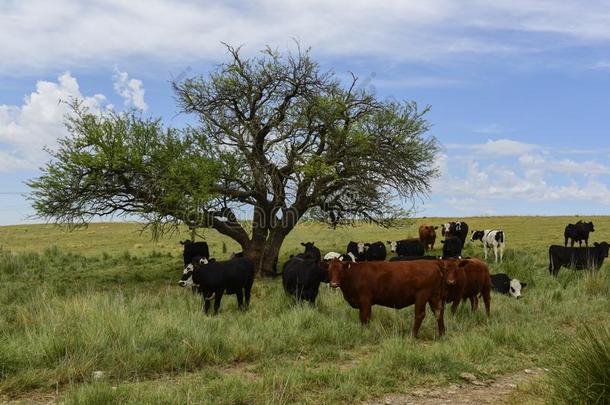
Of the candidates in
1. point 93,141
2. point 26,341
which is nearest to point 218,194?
point 93,141

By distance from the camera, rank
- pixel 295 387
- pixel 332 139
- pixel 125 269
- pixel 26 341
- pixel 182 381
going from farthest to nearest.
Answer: pixel 125 269
pixel 332 139
pixel 26 341
pixel 182 381
pixel 295 387

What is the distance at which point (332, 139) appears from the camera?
22047 mm

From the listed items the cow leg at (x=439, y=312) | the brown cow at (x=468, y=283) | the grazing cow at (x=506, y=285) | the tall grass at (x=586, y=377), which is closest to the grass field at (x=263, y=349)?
the cow leg at (x=439, y=312)

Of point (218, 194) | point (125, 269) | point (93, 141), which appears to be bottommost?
point (125, 269)

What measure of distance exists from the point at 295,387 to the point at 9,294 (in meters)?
13.0

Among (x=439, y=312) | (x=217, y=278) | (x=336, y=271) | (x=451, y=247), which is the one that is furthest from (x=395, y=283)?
(x=451, y=247)

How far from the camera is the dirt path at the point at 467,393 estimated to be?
6.56 metres

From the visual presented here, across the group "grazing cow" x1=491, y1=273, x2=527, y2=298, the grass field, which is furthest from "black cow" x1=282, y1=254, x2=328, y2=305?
"grazing cow" x1=491, y1=273, x2=527, y2=298

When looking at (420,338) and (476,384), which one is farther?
Answer: (420,338)

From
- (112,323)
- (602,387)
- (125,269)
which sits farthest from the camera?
(125,269)

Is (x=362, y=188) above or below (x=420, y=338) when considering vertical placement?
above

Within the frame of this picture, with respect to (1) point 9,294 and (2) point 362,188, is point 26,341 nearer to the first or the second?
(1) point 9,294

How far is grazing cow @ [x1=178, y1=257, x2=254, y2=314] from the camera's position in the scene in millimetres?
12977

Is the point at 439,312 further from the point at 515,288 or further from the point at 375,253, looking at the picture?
the point at 375,253
